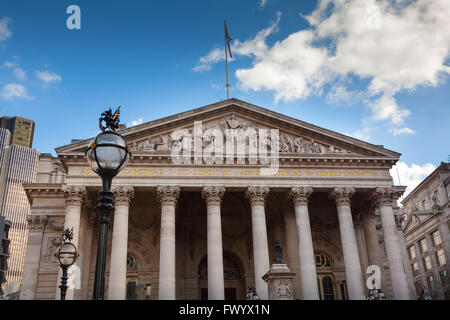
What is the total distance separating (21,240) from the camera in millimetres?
135250

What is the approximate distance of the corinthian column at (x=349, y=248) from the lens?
30.1m

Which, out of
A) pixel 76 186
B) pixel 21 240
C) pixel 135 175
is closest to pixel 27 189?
pixel 76 186

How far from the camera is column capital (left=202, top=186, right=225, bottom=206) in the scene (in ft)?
103

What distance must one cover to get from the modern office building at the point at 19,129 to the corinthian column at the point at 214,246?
167 m

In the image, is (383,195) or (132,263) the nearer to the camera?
(383,195)

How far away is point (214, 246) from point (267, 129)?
10161 mm

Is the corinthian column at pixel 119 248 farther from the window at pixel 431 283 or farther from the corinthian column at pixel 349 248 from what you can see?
the window at pixel 431 283

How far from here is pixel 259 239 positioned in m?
30.4

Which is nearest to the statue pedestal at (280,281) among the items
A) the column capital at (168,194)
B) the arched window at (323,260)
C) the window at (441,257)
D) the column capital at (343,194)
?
the column capital at (168,194)

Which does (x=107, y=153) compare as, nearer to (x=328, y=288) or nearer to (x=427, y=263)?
(x=328, y=288)

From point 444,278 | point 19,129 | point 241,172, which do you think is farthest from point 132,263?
point 19,129

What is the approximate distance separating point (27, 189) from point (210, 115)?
648 inches
